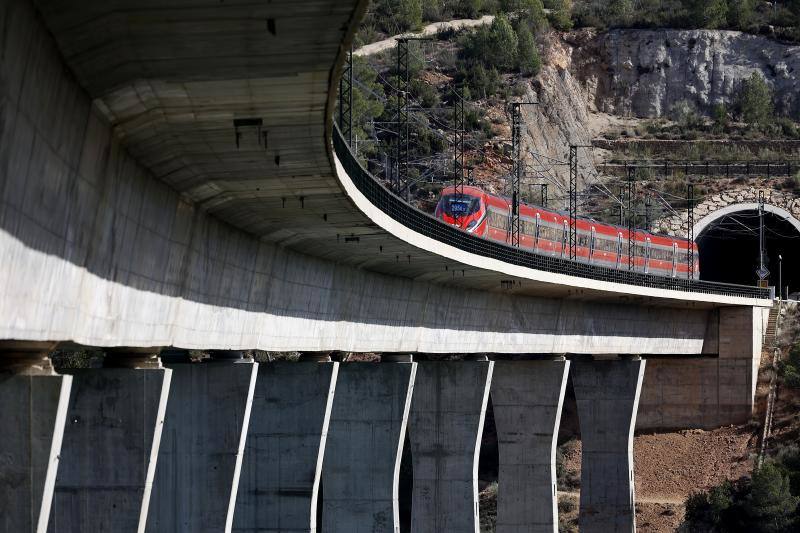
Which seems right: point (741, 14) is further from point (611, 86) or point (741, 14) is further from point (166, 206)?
point (166, 206)

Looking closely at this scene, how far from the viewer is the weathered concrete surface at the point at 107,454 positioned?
2289 centimetres

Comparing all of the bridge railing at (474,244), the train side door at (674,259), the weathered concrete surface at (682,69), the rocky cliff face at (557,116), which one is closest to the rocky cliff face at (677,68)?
the weathered concrete surface at (682,69)

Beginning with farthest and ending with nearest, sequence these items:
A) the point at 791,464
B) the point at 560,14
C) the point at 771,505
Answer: the point at 560,14, the point at 791,464, the point at 771,505

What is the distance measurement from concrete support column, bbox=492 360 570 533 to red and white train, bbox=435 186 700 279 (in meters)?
5.50

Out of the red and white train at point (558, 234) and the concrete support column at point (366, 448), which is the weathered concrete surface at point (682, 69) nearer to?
the red and white train at point (558, 234)

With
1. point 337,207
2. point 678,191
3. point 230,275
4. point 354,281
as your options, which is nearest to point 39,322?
point 337,207

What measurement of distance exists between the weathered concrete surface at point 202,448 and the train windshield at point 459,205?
86.4 ft

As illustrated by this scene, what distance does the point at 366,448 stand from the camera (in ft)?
142

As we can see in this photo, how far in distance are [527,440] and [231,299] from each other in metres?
30.2

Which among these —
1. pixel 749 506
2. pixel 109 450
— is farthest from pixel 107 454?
pixel 749 506

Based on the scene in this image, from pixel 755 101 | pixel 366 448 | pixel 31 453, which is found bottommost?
pixel 31 453

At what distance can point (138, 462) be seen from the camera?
76.1 feet

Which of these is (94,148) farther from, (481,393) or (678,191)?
(678,191)

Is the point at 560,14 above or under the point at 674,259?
above
